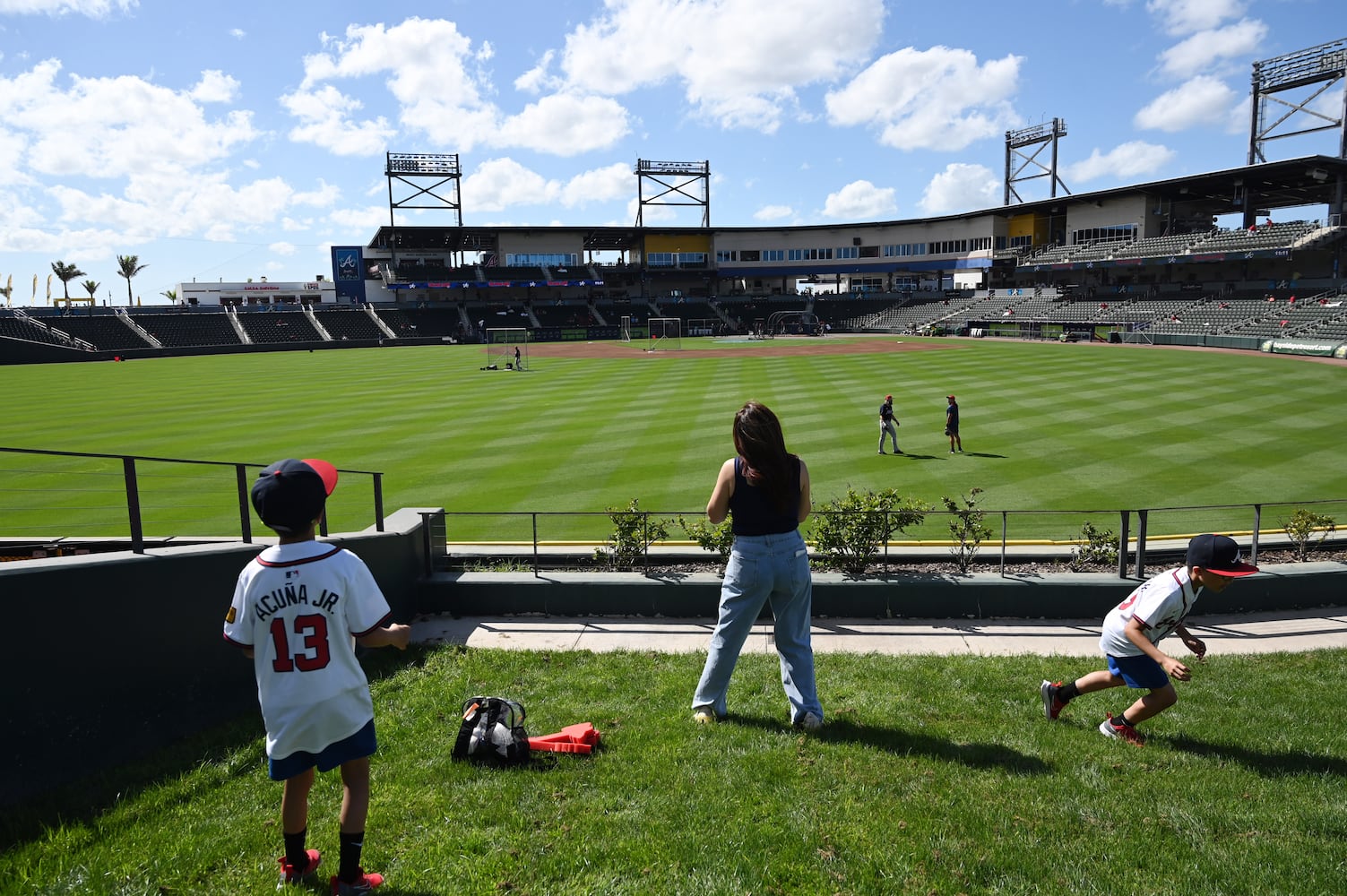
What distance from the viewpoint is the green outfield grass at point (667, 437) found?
551 inches

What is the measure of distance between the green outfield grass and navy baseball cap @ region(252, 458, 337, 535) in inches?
279

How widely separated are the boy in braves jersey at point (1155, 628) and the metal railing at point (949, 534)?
9.98ft

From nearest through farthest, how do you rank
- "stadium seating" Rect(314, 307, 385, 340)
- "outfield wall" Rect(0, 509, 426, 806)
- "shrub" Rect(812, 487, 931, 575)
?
1. "outfield wall" Rect(0, 509, 426, 806)
2. "shrub" Rect(812, 487, 931, 575)
3. "stadium seating" Rect(314, 307, 385, 340)

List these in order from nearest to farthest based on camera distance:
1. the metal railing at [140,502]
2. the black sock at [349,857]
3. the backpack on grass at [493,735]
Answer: the black sock at [349,857]
the backpack on grass at [493,735]
the metal railing at [140,502]

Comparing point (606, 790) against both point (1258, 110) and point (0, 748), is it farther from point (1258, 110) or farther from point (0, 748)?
point (1258, 110)

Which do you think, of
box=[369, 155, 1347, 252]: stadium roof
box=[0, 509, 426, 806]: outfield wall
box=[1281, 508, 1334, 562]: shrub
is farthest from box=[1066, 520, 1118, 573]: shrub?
box=[369, 155, 1347, 252]: stadium roof

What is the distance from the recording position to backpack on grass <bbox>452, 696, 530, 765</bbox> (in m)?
4.90

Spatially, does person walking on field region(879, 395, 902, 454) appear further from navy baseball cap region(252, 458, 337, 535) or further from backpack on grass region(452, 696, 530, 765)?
navy baseball cap region(252, 458, 337, 535)

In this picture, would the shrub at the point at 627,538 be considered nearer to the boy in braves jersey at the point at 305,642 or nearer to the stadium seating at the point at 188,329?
the boy in braves jersey at the point at 305,642

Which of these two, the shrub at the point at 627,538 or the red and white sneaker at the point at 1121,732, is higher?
the shrub at the point at 627,538

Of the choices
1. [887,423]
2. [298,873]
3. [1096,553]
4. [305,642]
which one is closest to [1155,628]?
[1096,553]

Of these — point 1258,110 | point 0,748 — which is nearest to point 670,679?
point 0,748

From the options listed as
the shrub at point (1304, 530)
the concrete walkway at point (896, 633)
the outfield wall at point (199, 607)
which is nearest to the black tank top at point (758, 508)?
the concrete walkway at point (896, 633)

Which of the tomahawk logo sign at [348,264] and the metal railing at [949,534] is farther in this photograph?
the tomahawk logo sign at [348,264]
